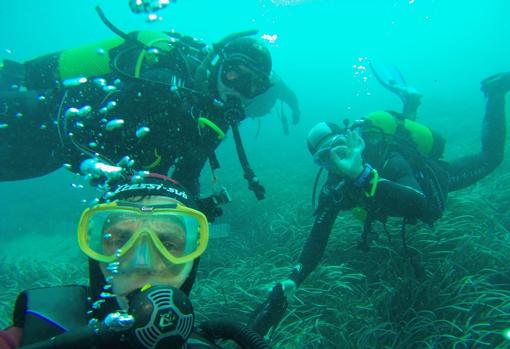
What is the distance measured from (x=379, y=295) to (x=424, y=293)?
49 centimetres

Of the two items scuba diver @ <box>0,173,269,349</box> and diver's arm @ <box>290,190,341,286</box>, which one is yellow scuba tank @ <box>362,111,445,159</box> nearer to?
diver's arm @ <box>290,190,341,286</box>

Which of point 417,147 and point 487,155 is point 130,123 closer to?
point 417,147

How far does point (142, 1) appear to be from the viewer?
14.5ft

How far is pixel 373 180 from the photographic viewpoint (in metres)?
3.67

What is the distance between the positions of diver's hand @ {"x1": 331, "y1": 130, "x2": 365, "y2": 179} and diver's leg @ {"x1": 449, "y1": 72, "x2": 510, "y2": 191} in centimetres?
238

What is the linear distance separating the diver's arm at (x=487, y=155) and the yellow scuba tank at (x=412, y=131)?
506 millimetres

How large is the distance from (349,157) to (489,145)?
3.81 m

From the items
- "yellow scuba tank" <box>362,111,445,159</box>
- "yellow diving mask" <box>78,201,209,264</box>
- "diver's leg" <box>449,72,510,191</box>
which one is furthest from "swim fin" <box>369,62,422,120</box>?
"yellow diving mask" <box>78,201,209,264</box>

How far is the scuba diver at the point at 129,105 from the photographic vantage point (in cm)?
335

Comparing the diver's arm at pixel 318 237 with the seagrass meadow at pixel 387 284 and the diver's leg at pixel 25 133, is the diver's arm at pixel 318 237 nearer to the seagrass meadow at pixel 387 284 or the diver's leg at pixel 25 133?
the seagrass meadow at pixel 387 284

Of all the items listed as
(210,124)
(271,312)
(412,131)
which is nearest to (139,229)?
(210,124)

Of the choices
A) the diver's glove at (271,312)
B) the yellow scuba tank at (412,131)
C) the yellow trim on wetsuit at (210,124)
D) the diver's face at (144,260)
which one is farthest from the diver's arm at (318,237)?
the diver's face at (144,260)

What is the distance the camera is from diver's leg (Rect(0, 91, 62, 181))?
3.69 meters

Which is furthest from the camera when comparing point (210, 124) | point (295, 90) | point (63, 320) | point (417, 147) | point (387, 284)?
point (295, 90)
